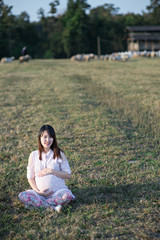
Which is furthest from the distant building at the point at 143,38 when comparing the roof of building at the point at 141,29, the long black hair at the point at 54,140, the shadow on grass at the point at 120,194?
the long black hair at the point at 54,140

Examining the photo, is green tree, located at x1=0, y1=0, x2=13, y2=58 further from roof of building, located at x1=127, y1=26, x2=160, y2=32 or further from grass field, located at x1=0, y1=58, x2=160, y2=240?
grass field, located at x1=0, y1=58, x2=160, y2=240

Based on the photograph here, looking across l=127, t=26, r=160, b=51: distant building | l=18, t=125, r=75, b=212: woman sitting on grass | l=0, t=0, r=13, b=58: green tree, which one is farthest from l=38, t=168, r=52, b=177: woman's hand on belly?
l=127, t=26, r=160, b=51: distant building

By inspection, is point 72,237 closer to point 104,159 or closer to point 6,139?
point 104,159

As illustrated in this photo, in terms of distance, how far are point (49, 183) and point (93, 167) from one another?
108cm

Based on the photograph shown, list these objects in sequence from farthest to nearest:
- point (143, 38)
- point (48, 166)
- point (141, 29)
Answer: point (141, 29)
point (143, 38)
point (48, 166)

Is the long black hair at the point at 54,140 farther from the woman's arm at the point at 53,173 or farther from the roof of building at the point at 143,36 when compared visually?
the roof of building at the point at 143,36

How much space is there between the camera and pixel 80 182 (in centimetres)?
350

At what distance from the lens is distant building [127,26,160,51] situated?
139 ft

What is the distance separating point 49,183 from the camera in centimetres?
296

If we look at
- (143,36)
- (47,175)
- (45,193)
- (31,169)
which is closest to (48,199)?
(45,193)

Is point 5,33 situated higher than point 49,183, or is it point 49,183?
point 5,33

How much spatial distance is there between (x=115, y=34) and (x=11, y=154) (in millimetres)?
43416

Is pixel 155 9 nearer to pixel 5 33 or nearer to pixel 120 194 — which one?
pixel 5 33

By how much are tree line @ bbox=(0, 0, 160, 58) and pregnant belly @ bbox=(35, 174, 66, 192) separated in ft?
122
